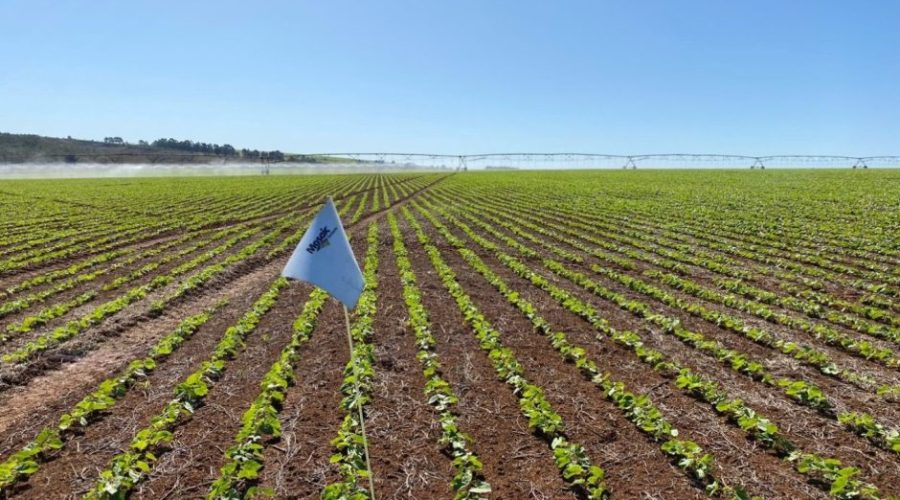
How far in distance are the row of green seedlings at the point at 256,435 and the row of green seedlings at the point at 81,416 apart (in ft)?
6.76

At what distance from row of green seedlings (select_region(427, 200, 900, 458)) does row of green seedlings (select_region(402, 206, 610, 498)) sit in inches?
138

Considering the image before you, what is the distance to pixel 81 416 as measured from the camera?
6551 mm

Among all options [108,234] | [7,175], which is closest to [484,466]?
[108,234]

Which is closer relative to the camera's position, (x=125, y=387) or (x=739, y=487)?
(x=739, y=487)

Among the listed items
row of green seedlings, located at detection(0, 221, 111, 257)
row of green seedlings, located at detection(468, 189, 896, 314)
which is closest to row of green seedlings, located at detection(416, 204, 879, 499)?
row of green seedlings, located at detection(468, 189, 896, 314)

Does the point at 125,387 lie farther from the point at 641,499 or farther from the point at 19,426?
the point at 641,499

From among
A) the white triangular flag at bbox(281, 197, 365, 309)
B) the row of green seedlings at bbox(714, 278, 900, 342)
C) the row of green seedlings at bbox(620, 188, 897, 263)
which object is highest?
the white triangular flag at bbox(281, 197, 365, 309)

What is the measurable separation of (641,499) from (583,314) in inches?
241

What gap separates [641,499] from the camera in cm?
505

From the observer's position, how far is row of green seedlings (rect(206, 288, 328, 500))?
5117 mm

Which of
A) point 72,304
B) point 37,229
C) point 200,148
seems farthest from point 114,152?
point 72,304

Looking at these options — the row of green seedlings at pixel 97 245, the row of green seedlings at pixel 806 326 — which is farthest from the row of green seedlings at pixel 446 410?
the row of green seedlings at pixel 97 245

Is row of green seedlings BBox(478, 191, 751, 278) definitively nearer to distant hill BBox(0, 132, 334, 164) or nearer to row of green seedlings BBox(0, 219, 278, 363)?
row of green seedlings BBox(0, 219, 278, 363)

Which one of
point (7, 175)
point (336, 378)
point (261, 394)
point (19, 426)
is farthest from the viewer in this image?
point (7, 175)
